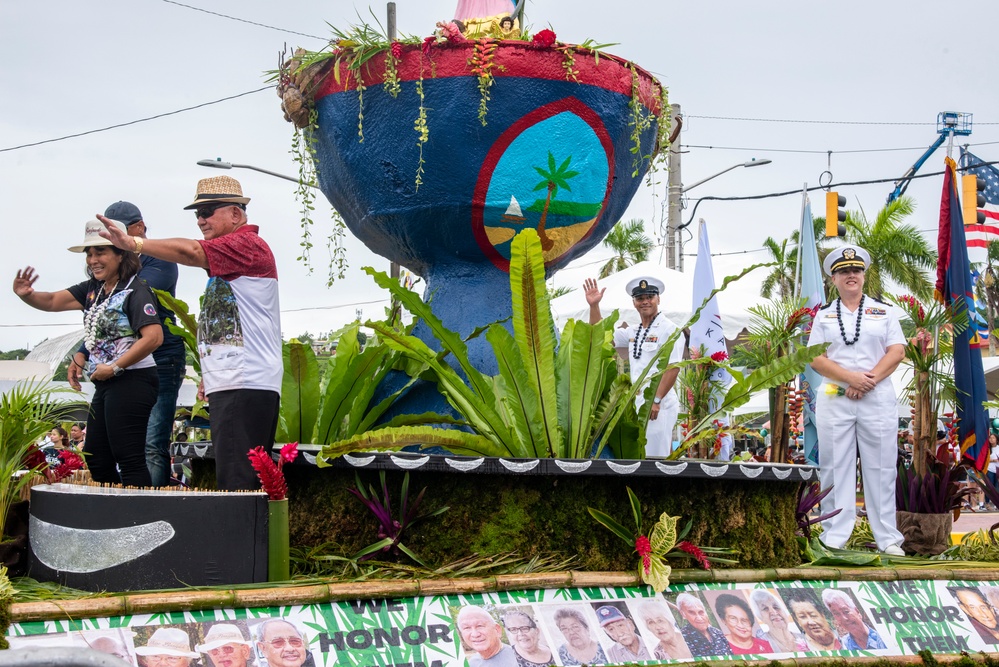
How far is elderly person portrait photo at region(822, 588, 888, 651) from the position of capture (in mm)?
3402

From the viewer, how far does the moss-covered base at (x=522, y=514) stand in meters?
3.36

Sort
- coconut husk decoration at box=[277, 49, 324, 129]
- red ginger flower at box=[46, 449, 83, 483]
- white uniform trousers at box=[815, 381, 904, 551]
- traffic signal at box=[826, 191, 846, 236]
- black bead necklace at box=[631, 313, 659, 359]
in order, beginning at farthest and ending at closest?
1. traffic signal at box=[826, 191, 846, 236]
2. black bead necklace at box=[631, 313, 659, 359]
3. white uniform trousers at box=[815, 381, 904, 551]
4. coconut husk decoration at box=[277, 49, 324, 129]
5. red ginger flower at box=[46, 449, 83, 483]

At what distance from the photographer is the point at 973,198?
8.70 metres

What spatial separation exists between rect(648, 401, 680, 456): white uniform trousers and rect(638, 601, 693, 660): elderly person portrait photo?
9.62ft

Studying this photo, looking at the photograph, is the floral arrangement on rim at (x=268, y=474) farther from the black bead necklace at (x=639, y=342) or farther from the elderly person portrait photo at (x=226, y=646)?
the black bead necklace at (x=639, y=342)

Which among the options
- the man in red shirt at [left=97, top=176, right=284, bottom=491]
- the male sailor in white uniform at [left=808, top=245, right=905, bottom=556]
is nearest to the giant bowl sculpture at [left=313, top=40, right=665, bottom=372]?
the man in red shirt at [left=97, top=176, right=284, bottom=491]

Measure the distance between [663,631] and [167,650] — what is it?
1.48m

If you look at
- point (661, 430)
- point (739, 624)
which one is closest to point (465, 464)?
point (739, 624)

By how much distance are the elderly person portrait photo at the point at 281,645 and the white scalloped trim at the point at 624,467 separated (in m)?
1.12

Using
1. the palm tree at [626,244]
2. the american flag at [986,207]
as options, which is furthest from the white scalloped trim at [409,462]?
the palm tree at [626,244]

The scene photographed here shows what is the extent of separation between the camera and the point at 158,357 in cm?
452

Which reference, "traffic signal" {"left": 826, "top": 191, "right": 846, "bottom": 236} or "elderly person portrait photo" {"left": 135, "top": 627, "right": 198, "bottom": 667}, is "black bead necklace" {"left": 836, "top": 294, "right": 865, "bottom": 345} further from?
"traffic signal" {"left": 826, "top": 191, "right": 846, "bottom": 236}

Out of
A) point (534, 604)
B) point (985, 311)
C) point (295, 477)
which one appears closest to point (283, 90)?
point (295, 477)

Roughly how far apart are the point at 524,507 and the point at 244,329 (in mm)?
1143
